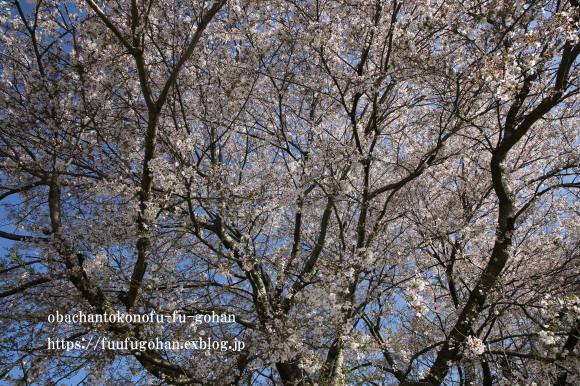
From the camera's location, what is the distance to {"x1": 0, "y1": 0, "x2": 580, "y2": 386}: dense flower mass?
4.72 m

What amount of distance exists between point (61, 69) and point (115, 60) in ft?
2.54

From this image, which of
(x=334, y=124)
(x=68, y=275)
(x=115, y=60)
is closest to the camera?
(x=68, y=275)

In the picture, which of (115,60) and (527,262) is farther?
(527,262)

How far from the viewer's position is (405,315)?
7.29m

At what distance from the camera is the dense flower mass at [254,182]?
4.72 metres

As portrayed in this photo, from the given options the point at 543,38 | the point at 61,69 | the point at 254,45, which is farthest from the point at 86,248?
the point at 543,38

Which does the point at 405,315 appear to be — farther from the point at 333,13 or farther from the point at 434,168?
the point at 333,13

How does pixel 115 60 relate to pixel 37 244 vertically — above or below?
above

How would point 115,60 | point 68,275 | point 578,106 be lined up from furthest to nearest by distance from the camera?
1. point 578,106
2. point 115,60
3. point 68,275

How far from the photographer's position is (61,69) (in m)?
5.66

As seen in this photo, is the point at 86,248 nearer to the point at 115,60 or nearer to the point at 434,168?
the point at 115,60

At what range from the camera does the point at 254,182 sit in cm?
708

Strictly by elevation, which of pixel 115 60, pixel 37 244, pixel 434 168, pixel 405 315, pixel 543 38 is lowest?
pixel 405 315

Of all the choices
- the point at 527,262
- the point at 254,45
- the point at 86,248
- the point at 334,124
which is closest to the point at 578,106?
the point at 527,262
